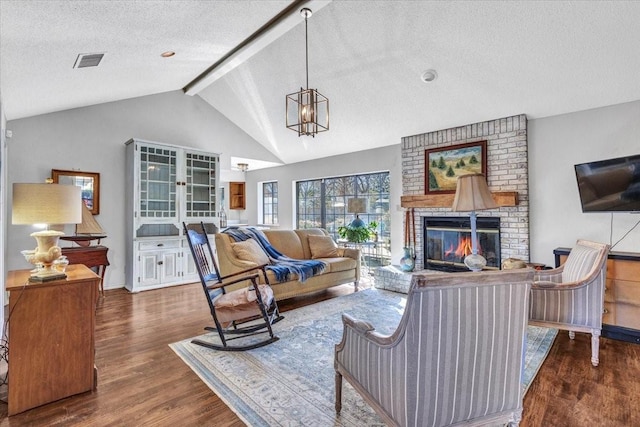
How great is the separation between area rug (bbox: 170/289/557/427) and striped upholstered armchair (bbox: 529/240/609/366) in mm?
332

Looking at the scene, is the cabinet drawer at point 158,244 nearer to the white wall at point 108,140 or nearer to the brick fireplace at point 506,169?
the white wall at point 108,140

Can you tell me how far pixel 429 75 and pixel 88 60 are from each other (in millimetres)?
3530

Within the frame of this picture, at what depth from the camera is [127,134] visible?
5020 mm

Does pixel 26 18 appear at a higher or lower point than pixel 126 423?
higher

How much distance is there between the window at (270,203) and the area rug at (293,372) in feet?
15.0

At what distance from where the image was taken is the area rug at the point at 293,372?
1803 mm

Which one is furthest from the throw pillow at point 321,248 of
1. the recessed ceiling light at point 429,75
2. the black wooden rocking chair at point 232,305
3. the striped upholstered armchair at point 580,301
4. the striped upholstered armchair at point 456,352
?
the striped upholstered armchair at point 456,352

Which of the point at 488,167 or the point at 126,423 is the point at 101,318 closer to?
the point at 126,423

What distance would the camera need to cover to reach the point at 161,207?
5.02 meters

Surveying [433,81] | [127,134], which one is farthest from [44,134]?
[433,81]

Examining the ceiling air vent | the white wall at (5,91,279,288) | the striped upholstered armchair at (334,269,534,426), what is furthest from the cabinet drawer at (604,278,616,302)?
the white wall at (5,91,279,288)

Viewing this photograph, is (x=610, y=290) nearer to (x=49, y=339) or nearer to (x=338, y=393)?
(x=338, y=393)

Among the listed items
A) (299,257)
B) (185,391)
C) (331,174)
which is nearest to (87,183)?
(299,257)

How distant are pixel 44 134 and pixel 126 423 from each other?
14.2 feet
